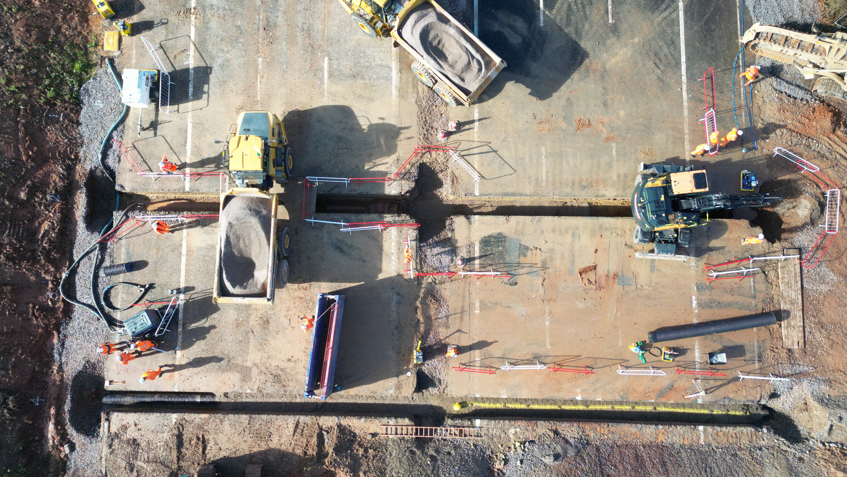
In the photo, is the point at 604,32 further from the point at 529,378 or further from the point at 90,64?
the point at 90,64

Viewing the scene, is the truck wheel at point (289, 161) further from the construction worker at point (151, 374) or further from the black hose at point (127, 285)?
the construction worker at point (151, 374)

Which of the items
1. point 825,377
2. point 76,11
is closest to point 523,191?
point 825,377

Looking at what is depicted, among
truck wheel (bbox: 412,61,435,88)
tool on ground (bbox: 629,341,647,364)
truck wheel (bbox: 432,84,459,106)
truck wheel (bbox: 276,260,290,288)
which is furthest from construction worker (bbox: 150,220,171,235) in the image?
tool on ground (bbox: 629,341,647,364)

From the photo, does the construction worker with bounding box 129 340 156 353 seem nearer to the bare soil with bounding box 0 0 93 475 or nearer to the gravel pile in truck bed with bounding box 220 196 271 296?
the bare soil with bounding box 0 0 93 475

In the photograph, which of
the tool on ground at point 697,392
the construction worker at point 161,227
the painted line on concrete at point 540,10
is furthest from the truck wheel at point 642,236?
the construction worker at point 161,227

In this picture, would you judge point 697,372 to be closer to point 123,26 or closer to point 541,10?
point 541,10

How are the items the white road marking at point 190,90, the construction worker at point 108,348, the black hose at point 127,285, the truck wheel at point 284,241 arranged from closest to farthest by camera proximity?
the truck wheel at point 284,241 < the construction worker at point 108,348 < the black hose at point 127,285 < the white road marking at point 190,90
